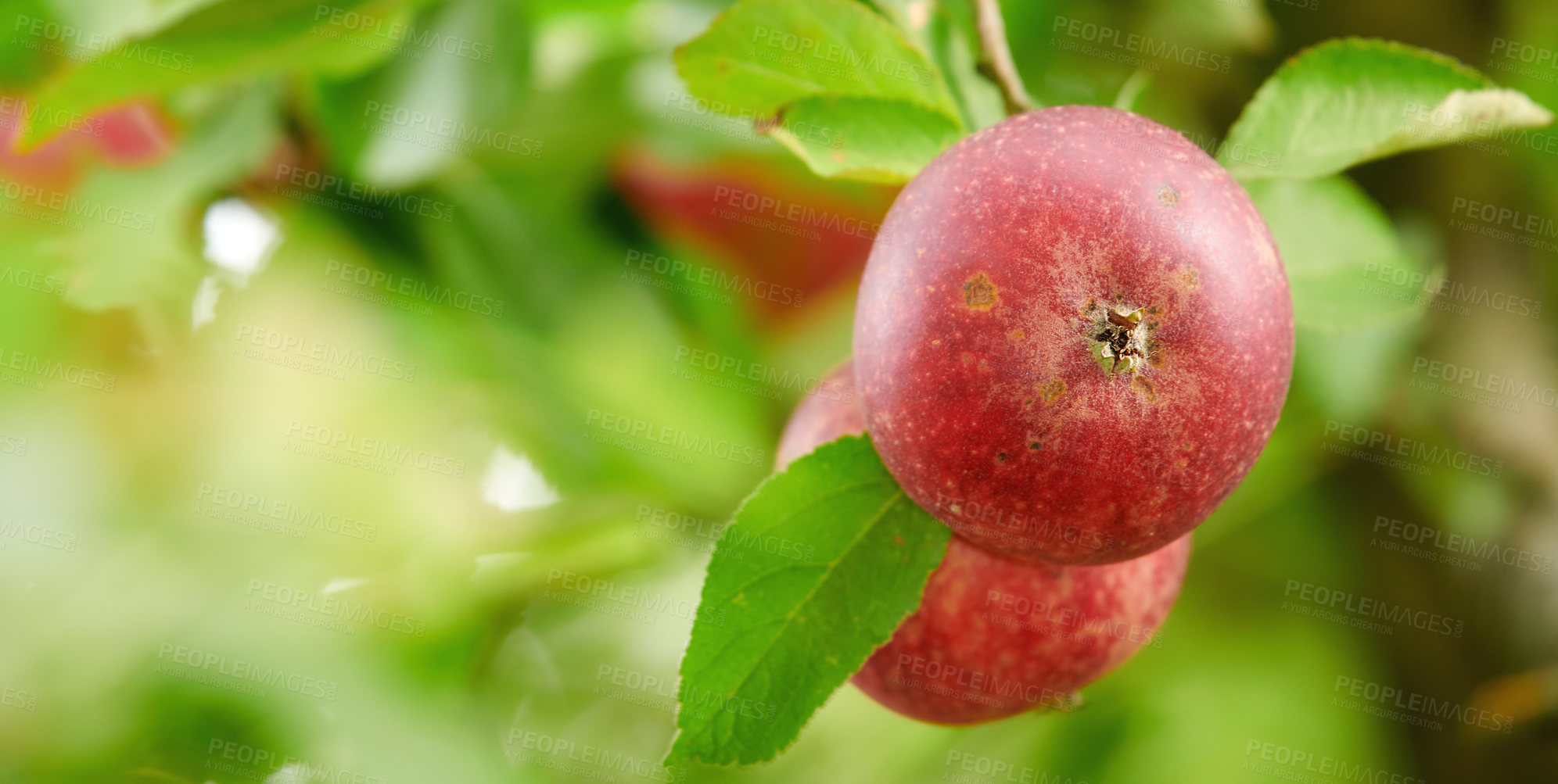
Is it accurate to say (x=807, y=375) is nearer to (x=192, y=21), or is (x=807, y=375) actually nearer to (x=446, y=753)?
(x=446, y=753)

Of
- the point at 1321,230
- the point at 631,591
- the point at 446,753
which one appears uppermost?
the point at 1321,230

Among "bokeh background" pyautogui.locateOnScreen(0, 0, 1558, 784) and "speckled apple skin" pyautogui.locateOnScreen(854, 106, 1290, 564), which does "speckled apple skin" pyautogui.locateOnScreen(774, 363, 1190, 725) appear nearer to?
"speckled apple skin" pyautogui.locateOnScreen(854, 106, 1290, 564)

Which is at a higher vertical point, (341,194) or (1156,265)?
(1156,265)

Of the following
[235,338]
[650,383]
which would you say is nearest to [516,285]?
[650,383]

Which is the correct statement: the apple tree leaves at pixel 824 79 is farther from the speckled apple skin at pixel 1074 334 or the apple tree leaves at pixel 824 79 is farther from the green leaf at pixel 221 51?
the green leaf at pixel 221 51

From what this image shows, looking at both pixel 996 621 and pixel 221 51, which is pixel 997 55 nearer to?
pixel 996 621

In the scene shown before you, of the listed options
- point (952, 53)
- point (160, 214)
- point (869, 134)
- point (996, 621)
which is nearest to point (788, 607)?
point (996, 621)

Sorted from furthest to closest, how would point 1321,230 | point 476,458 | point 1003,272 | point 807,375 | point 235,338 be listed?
point 807,375, point 476,458, point 235,338, point 1321,230, point 1003,272
